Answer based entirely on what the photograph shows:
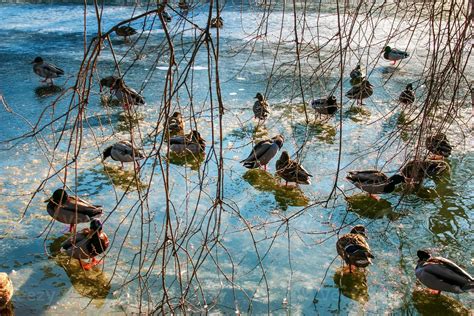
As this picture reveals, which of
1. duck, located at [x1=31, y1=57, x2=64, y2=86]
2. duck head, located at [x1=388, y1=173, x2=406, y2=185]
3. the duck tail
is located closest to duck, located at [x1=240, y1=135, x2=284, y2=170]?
duck head, located at [x1=388, y1=173, x2=406, y2=185]

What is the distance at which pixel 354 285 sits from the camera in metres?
3.77

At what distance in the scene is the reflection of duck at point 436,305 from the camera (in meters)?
3.54

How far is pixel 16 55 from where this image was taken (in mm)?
10094

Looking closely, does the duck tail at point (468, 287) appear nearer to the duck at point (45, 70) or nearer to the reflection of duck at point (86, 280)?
the reflection of duck at point (86, 280)

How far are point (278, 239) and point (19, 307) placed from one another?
6.11 ft

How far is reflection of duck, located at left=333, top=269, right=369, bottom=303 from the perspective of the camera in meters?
3.63

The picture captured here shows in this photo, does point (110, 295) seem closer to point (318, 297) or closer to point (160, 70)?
point (318, 297)

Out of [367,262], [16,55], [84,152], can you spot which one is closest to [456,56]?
[367,262]

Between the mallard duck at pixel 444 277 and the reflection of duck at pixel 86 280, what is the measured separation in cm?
201

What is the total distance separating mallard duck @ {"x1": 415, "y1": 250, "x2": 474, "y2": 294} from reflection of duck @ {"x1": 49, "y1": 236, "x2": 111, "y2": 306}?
2009 millimetres

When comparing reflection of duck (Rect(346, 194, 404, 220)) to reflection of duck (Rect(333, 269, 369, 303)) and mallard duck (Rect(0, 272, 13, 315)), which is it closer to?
reflection of duck (Rect(333, 269, 369, 303))

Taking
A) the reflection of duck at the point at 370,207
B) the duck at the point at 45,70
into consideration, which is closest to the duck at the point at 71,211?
the reflection of duck at the point at 370,207

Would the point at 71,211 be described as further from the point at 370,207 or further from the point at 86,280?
the point at 370,207

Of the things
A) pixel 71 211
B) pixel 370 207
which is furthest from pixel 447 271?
pixel 71 211
